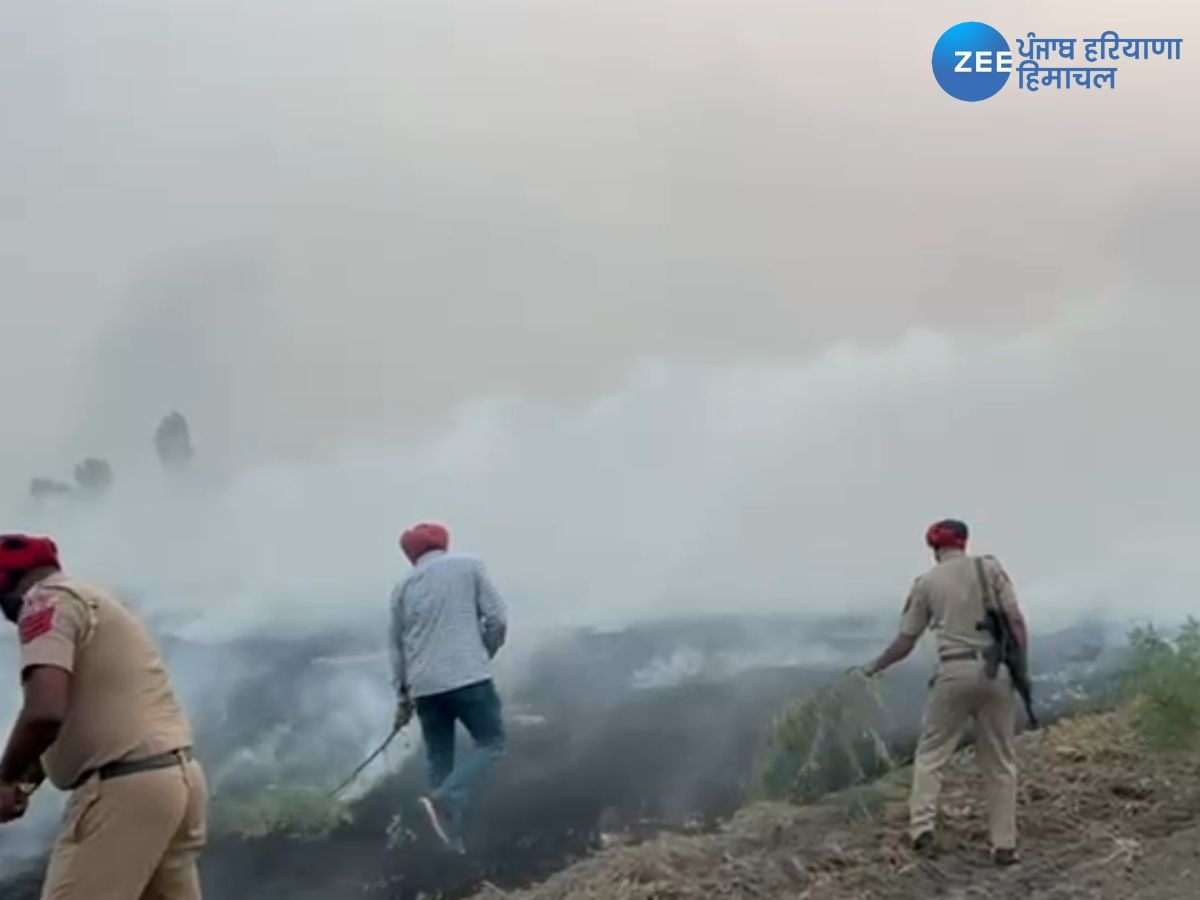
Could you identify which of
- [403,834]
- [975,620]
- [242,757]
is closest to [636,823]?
[403,834]

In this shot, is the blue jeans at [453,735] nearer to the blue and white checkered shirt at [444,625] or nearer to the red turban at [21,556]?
the blue and white checkered shirt at [444,625]

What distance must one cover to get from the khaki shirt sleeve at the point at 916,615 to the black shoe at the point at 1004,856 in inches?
37.3

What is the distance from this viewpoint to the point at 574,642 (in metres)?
17.8

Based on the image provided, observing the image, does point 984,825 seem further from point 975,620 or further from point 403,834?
point 403,834

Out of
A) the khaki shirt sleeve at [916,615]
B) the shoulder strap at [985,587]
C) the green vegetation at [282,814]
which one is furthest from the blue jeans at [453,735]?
the green vegetation at [282,814]

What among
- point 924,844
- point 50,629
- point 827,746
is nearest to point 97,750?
point 50,629

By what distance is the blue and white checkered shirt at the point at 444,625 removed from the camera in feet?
23.9

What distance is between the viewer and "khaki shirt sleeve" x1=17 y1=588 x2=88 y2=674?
4047mm

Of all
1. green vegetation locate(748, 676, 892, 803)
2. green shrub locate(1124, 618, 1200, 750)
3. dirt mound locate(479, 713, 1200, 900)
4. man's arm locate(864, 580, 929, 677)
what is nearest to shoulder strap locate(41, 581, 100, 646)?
dirt mound locate(479, 713, 1200, 900)

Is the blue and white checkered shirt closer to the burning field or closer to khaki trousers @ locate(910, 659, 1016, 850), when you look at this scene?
the burning field

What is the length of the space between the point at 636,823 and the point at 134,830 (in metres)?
6.51

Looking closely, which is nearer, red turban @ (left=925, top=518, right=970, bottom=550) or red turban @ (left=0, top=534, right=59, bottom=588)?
red turban @ (left=0, top=534, right=59, bottom=588)

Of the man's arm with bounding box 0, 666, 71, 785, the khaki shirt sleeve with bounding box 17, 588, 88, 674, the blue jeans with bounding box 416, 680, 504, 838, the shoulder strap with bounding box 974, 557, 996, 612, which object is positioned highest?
the khaki shirt sleeve with bounding box 17, 588, 88, 674

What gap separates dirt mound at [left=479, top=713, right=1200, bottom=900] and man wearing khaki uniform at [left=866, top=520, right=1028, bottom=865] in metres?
0.22
